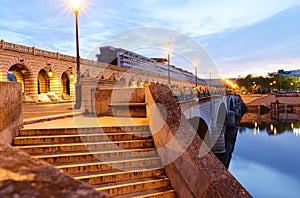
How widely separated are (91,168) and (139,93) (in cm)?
432

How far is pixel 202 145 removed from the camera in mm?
4914

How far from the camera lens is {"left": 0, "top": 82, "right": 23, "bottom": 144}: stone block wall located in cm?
495

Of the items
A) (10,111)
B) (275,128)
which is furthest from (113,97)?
(275,128)

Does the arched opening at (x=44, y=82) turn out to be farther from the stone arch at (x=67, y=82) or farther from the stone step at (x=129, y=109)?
the stone step at (x=129, y=109)

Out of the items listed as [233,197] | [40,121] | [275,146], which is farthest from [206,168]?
[275,146]

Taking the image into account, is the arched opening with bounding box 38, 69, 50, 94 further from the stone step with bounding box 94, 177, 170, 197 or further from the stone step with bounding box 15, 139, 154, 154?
the stone step with bounding box 94, 177, 170, 197

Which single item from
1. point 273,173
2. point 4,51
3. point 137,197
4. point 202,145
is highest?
point 4,51

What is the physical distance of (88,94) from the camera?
1009cm

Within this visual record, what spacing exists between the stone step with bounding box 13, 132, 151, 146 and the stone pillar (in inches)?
172

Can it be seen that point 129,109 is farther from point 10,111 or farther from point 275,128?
point 275,128

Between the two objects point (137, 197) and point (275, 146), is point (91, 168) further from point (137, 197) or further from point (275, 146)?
point (275, 146)

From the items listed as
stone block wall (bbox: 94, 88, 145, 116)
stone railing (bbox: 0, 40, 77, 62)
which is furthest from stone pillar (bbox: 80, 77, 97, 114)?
stone railing (bbox: 0, 40, 77, 62)

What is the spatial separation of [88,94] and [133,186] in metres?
6.33

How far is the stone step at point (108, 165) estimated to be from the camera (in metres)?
4.61
